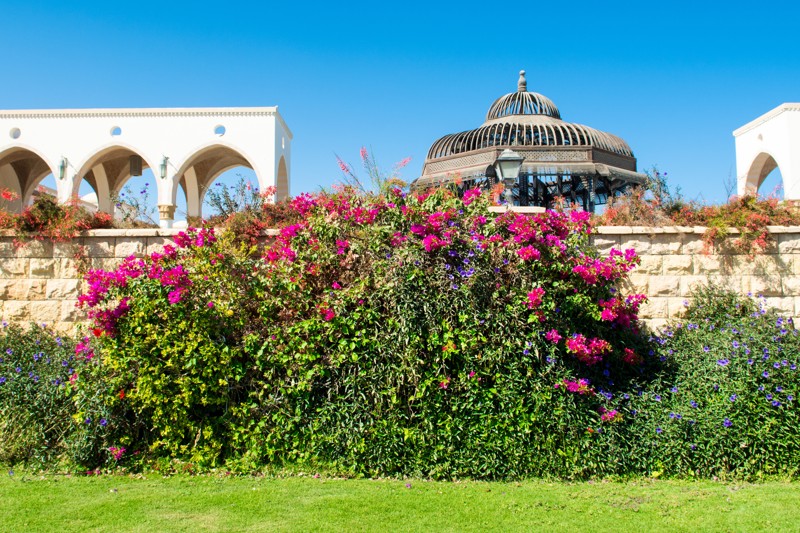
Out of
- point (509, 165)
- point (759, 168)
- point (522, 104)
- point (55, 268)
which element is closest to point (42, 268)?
point (55, 268)

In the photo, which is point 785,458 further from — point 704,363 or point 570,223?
point 570,223

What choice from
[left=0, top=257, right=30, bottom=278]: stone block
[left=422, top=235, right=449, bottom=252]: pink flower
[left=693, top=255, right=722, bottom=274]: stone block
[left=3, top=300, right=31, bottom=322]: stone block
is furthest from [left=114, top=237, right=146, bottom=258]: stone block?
[left=693, top=255, right=722, bottom=274]: stone block

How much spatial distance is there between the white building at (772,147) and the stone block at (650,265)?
8744mm

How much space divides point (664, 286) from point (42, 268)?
21.8 ft

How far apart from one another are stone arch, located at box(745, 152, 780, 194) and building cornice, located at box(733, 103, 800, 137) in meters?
0.80

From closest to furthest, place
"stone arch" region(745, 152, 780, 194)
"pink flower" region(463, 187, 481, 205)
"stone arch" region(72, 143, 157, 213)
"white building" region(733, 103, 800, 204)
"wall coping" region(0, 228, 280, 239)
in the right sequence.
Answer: "pink flower" region(463, 187, 481, 205), "wall coping" region(0, 228, 280, 239), "white building" region(733, 103, 800, 204), "stone arch" region(745, 152, 780, 194), "stone arch" region(72, 143, 157, 213)

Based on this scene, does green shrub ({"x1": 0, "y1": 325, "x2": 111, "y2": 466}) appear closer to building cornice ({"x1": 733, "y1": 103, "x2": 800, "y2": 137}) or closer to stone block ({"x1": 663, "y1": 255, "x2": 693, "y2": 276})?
stone block ({"x1": 663, "y1": 255, "x2": 693, "y2": 276})

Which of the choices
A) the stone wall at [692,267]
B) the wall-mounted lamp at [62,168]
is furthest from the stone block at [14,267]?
the wall-mounted lamp at [62,168]

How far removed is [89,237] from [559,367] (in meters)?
5.08

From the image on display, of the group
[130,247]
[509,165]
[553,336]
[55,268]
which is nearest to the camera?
[553,336]

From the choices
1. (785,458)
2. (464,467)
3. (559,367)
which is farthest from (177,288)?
(785,458)

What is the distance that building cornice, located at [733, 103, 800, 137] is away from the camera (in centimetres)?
1514

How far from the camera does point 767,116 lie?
52.4 ft

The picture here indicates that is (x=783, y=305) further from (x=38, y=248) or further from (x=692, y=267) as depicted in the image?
(x=38, y=248)
